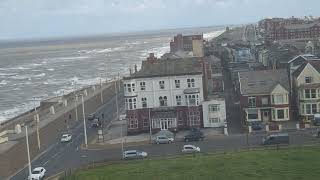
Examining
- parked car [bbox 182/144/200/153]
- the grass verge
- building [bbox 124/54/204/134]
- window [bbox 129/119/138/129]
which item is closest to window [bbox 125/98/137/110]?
building [bbox 124/54/204/134]

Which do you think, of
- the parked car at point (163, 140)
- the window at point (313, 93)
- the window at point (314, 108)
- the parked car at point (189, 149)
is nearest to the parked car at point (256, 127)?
the window at point (314, 108)

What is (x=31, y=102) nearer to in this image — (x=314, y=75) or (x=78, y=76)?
(x=78, y=76)

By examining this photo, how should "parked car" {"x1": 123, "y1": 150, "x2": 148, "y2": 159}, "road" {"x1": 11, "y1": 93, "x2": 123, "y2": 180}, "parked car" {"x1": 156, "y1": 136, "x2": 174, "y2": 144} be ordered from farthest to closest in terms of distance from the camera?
1. "parked car" {"x1": 156, "y1": 136, "x2": 174, "y2": 144}
2. "road" {"x1": 11, "y1": 93, "x2": 123, "y2": 180}
3. "parked car" {"x1": 123, "y1": 150, "x2": 148, "y2": 159}

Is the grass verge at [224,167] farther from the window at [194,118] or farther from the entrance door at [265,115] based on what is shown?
the entrance door at [265,115]

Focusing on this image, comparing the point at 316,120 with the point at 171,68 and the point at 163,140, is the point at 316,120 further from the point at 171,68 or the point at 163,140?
the point at 171,68

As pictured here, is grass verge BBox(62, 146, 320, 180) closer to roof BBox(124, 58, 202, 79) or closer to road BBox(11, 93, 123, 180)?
road BBox(11, 93, 123, 180)
